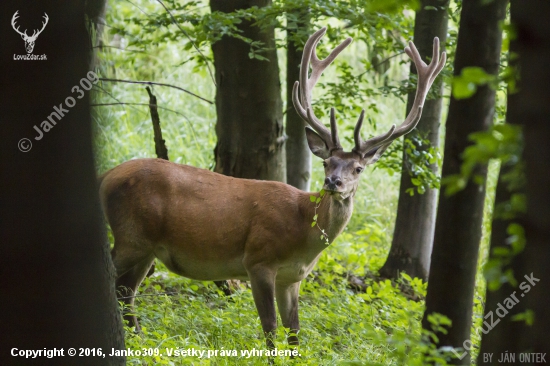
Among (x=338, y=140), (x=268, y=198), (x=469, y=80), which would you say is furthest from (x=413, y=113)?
(x=469, y=80)

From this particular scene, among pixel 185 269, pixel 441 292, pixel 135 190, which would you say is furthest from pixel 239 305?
pixel 441 292

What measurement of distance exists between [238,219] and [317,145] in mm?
1029

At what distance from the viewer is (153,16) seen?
7.76 meters

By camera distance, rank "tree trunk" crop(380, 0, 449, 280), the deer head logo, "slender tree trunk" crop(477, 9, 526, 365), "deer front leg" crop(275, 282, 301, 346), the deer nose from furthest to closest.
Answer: "tree trunk" crop(380, 0, 449, 280) → "deer front leg" crop(275, 282, 301, 346) → the deer nose → the deer head logo → "slender tree trunk" crop(477, 9, 526, 365)

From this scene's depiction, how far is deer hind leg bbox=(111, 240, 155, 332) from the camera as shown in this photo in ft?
19.9

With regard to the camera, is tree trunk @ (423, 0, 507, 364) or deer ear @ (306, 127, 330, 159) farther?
deer ear @ (306, 127, 330, 159)

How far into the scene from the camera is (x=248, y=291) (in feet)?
24.8

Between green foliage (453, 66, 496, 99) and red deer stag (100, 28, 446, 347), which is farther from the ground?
green foliage (453, 66, 496, 99)

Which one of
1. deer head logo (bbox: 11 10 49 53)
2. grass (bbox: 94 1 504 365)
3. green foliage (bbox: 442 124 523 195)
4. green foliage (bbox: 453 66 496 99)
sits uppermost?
deer head logo (bbox: 11 10 49 53)

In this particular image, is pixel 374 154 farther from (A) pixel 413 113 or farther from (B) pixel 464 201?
(B) pixel 464 201

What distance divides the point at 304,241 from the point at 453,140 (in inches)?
118

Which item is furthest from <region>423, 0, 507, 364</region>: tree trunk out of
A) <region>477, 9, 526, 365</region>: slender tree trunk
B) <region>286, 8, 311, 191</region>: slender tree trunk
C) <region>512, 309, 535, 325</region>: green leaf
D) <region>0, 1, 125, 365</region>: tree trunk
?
<region>286, 8, 311, 191</region>: slender tree trunk

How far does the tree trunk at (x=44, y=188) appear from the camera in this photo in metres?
3.06

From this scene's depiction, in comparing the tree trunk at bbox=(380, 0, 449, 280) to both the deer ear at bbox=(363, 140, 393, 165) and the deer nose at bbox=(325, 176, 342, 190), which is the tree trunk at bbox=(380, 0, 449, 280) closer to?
the deer ear at bbox=(363, 140, 393, 165)
